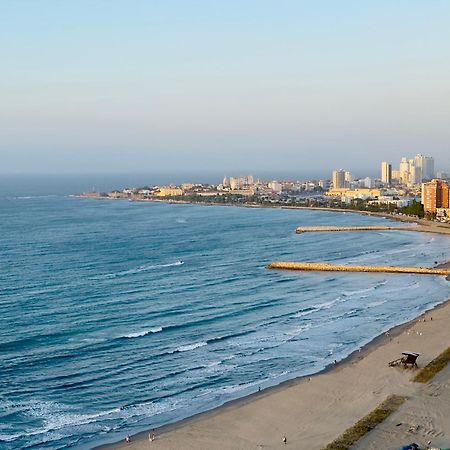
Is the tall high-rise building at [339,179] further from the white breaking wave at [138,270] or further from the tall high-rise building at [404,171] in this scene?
the white breaking wave at [138,270]

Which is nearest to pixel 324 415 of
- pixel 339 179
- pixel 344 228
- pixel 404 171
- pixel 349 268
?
pixel 349 268

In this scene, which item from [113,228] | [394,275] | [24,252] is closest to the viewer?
[394,275]

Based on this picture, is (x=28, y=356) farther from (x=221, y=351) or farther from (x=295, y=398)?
(x=295, y=398)

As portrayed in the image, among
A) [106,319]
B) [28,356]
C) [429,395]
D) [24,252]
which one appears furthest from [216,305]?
[24,252]

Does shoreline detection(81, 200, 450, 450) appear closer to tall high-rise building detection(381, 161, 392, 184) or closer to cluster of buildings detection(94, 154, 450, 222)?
cluster of buildings detection(94, 154, 450, 222)

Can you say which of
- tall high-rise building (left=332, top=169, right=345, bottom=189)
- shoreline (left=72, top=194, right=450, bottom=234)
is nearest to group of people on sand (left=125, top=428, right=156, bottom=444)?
shoreline (left=72, top=194, right=450, bottom=234)

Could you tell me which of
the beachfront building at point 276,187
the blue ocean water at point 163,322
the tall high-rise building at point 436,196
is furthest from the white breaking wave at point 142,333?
the beachfront building at point 276,187

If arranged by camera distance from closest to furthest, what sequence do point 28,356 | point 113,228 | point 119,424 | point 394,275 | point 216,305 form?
point 119,424 → point 28,356 → point 216,305 → point 394,275 → point 113,228
